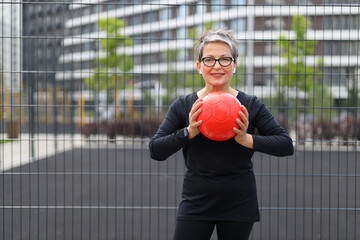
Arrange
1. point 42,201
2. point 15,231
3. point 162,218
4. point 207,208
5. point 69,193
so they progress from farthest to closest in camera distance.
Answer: point 69,193 < point 42,201 < point 162,218 < point 15,231 < point 207,208

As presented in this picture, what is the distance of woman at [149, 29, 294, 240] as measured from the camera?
179 cm

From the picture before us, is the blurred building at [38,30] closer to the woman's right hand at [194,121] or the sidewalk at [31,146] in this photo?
the sidewalk at [31,146]

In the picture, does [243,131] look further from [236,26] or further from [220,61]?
[236,26]

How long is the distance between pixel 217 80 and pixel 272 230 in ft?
11.1

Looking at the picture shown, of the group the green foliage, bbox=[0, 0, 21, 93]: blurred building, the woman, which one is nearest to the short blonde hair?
the woman

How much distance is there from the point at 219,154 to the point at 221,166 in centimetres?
6

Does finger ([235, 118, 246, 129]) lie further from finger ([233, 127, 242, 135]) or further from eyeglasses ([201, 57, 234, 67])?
eyeglasses ([201, 57, 234, 67])

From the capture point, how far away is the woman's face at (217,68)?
1.79m

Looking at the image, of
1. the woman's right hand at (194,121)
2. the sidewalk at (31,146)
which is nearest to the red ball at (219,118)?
the woman's right hand at (194,121)

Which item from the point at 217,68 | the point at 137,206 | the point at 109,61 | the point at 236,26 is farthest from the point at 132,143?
the point at 109,61

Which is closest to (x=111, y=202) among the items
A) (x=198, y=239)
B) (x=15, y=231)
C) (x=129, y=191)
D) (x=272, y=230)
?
(x=129, y=191)

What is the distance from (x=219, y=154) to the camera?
182 centimetres

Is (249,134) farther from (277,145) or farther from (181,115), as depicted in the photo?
(181,115)

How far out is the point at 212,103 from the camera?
68.0 inches
